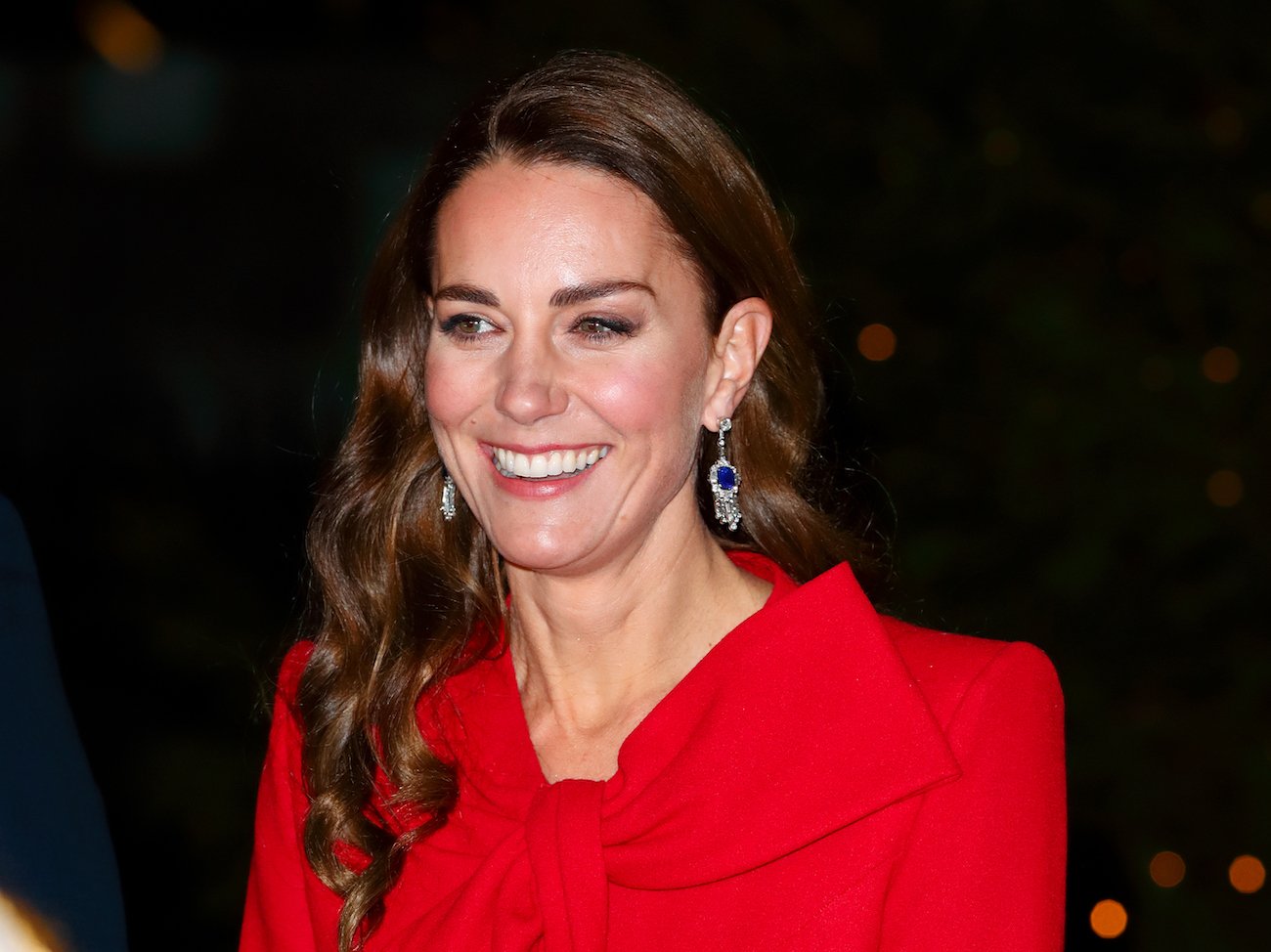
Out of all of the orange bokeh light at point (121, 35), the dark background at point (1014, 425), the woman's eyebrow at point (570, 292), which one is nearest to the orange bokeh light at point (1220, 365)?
the dark background at point (1014, 425)

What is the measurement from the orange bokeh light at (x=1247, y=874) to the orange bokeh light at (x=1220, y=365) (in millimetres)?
888

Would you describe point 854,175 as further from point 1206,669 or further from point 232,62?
point 232,62

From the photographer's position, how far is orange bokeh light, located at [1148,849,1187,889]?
315 cm

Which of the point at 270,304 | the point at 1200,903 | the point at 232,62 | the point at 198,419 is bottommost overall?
the point at 1200,903

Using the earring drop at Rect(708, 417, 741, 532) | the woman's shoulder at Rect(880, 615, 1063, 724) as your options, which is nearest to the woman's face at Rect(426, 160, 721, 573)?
the earring drop at Rect(708, 417, 741, 532)

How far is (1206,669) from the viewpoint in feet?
10.4

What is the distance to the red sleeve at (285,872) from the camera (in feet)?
6.22

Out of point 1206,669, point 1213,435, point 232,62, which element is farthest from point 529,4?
point 1206,669

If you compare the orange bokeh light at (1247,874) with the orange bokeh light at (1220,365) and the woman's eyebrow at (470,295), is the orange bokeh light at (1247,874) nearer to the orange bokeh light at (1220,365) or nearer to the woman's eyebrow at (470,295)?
the orange bokeh light at (1220,365)

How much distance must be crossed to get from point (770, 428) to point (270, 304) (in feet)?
7.93

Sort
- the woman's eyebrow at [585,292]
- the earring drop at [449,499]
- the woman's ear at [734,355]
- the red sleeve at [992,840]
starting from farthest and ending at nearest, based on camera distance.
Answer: the earring drop at [449,499] → the woman's ear at [734,355] → the woman's eyebrow at [585,292] → the red sleeve at [992,840]

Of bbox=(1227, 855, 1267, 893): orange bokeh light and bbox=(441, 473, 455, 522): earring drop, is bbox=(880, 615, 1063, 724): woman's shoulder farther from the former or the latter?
bbox=(1227, 855, 1267, 893): orange bokeh light

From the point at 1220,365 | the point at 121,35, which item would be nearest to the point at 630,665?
the point at 1220,365

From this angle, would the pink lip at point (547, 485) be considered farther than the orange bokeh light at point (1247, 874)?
No
